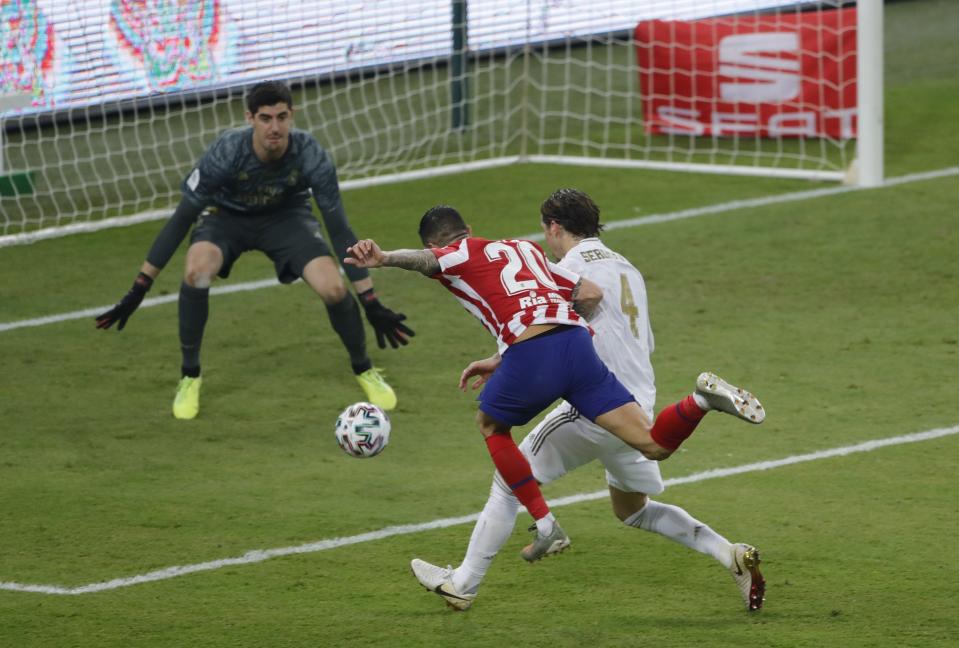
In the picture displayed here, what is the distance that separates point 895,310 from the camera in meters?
9.68

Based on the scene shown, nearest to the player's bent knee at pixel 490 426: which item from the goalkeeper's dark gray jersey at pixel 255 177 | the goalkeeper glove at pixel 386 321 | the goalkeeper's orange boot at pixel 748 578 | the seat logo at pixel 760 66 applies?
the goalkeeper's orange boot at pixel 748 578

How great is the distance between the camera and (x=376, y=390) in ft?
28.0

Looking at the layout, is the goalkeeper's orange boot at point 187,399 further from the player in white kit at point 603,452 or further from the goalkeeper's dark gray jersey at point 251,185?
the player in white kit at point 603,452

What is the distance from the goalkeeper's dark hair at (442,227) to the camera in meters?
5.97

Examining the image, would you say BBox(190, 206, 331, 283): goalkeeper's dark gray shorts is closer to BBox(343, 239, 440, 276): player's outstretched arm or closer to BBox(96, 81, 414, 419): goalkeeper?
BBox(96, 81, 414, 419): goalkeeper

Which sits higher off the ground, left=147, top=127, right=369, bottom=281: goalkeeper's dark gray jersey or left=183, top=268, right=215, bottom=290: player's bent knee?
left=147, top=127, right=369, bottom=281: goalkeeper's dark gray jersey

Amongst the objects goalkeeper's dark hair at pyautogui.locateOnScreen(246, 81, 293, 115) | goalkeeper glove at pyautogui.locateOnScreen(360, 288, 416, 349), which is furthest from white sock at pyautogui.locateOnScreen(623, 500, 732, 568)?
goalkeeper's dark hair at pyautogui.locateOnScreen(246, 81, 293, 115)

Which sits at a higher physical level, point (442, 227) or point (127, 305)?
Answer: point (442, 227)

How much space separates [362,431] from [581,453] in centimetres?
128

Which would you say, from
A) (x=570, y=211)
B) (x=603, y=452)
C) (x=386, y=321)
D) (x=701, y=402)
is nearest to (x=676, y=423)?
(x=701, y=402)

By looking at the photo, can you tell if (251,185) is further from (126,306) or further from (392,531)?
(392,531)

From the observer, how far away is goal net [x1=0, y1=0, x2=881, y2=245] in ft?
39.2

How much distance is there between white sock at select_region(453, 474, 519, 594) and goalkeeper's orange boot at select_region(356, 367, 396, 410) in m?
2.89

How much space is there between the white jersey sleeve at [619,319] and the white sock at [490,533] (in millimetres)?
624
